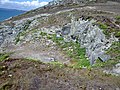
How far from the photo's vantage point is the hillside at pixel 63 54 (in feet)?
55.5

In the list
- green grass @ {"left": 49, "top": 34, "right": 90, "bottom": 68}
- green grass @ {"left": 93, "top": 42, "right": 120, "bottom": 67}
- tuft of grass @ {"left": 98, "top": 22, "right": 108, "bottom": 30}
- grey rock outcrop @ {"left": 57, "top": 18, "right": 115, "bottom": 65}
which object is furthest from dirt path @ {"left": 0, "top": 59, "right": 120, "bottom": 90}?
tuft of grass @ {"left": 98, "top": 22, "right": 108, "bottom": 30}

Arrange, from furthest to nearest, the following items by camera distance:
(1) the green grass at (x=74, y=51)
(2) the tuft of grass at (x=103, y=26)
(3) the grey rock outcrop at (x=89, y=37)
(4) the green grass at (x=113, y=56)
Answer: (2) the tuft of grass at (x=103, y=26) < (1) the green grass at (x=74, y=51) < (3) the grey rock outcrop at (x=89, y=37) < (4) the green grass at (x=113, y=56)

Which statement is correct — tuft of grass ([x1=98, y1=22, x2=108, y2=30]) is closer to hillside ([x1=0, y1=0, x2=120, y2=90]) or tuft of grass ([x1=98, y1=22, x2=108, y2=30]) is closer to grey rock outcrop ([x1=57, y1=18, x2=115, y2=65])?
hillside ([x1=0, y1=0, x2=120, y2=90])

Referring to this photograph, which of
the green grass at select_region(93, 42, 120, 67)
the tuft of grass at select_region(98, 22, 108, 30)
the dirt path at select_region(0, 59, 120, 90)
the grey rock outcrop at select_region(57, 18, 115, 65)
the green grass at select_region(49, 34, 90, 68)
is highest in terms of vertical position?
the dirt path at select_region(0, 59, 120, 90)

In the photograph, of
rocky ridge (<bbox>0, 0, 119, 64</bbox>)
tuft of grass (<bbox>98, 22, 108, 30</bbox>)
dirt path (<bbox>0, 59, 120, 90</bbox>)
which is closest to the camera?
dirt path (<bbox>0, 59, 120, 90</bbox>)

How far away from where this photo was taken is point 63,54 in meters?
30.1

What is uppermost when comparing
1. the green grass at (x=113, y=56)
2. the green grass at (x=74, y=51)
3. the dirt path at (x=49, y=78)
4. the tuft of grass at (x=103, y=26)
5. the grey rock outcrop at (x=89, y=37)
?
the dirt path at (x=49, y=78)

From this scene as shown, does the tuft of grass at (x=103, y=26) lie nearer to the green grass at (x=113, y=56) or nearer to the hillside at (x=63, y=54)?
the hillside at (x=63, y=54)

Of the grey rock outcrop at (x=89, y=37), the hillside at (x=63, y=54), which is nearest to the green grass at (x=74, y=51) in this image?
the hillside at (x=63, y=54)

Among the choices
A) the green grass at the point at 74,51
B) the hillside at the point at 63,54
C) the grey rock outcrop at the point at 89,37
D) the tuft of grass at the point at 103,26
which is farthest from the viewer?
the tuft of grass at the point at 103,26

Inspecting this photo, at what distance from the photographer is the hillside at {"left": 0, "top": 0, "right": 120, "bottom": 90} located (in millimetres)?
16906

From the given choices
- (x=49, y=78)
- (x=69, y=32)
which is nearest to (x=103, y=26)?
(x=69, y=32)

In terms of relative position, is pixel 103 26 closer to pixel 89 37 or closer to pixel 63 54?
pixel 89 37

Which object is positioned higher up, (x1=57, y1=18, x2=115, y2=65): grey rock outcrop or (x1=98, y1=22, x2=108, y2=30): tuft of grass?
(x1=98, y1=22, x2=108, y2=30): tuft of grass
